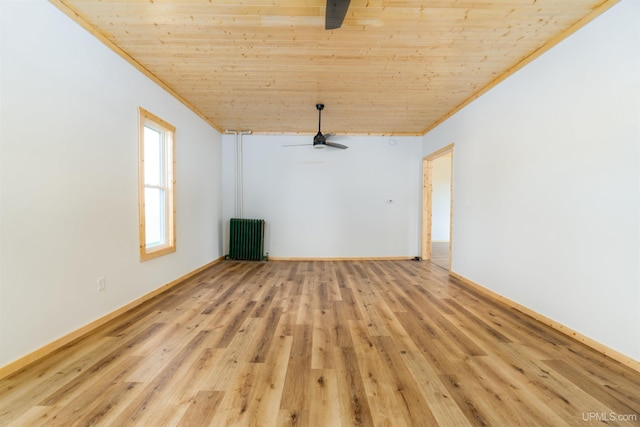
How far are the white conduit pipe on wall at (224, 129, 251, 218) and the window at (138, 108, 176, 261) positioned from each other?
1.79 metres

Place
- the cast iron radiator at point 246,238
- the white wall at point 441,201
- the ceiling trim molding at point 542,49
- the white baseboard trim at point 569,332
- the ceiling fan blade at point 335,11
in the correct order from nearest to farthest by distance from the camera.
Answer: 1. the ceiling fan blade at point 335,11
2. the white baseboard trim at point 569,332
3. the ceiling trim molding at point 542,49
4. the cast iron radiator at point 246,238
5. the white wall at point 441,201

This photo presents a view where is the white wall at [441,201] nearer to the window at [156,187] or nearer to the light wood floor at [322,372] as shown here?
the light wood floor at [322,372]

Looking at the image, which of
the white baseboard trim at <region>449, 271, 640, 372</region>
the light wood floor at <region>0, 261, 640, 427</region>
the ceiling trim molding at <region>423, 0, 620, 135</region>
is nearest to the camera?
the light wood floor at <region>0, 261, 640, 427</region>

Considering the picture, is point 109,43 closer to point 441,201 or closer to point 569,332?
point 569,332

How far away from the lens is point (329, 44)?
8.21ft

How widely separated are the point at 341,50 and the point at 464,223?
10.3 feet

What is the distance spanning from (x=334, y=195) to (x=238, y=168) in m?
2.27

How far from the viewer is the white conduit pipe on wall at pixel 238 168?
17.4 feet

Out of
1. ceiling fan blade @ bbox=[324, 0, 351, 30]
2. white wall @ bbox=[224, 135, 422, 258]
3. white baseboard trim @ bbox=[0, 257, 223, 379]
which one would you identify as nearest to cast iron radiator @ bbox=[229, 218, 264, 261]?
white wall @ bbox=[224, 135, 422, 258]

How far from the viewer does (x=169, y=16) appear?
2.16 metres

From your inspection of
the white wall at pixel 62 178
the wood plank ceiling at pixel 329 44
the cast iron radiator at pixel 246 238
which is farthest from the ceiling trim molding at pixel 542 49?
the white wall at pixel 62 178

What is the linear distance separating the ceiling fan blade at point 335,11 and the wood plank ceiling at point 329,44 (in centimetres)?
34

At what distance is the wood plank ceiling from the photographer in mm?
2076

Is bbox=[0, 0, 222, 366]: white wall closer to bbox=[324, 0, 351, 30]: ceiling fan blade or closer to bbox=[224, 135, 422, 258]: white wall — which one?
bbox=[324, 0, 351, 30]: ceiling fan blade
